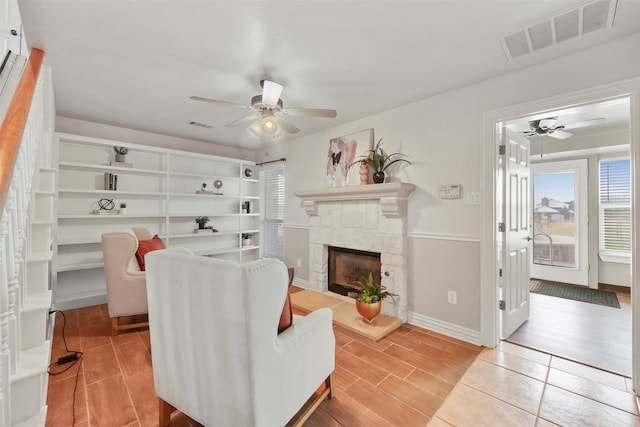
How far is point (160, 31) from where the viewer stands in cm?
183

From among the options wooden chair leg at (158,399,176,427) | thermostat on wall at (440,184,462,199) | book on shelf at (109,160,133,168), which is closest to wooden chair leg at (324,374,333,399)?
wooden chair leg at (158,399,176,427)

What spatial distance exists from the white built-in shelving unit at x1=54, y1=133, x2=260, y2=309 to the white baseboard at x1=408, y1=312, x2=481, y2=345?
309 centimetres

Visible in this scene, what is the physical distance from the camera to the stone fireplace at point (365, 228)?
119 inches

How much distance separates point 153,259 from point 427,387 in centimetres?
197

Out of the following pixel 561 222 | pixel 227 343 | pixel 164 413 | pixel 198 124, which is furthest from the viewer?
pixel 561 222

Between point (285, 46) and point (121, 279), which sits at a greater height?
point (285, 46)

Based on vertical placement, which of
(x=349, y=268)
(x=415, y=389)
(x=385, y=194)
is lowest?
(x=415, y=389)

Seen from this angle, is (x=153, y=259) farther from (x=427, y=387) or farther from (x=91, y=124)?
(x=91, y=124)

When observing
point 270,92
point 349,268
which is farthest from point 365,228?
point 270,92

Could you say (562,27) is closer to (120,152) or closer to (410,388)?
(410,388)

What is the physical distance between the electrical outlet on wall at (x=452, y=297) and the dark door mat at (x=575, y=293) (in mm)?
2380

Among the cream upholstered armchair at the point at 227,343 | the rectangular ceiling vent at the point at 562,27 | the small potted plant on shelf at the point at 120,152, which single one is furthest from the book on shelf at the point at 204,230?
the rectangular ceiling vent at the point at 562,27

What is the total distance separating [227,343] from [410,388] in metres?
1.42

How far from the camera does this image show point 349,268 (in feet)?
12.3
